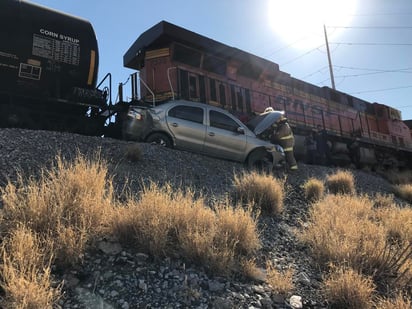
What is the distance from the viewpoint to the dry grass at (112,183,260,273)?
461 cm

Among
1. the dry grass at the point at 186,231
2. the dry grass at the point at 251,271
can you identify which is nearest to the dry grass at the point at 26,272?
the dry grass at the point at 186,231

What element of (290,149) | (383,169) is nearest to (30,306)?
(290,149)

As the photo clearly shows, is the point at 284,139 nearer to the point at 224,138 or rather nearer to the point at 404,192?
the point at 224,138

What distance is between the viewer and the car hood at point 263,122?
1171 cm

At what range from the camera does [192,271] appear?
4453mm

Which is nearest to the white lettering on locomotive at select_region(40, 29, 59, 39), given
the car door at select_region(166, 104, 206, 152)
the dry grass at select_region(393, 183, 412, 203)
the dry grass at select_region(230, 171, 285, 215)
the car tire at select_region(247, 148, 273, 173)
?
the car door at select_region(166, 104, 206, 152)

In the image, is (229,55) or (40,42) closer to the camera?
(40,42)

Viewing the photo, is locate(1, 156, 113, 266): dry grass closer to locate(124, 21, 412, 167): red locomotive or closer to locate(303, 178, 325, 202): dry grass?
locate(303, 178, 325, 202): dry grass

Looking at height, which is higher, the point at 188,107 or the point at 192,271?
the point at 188,107

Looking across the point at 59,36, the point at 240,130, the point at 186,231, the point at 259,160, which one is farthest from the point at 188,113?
the point at 186,231

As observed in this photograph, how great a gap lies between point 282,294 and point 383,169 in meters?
18.2

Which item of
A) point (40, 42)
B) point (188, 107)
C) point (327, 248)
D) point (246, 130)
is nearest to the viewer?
point (327, 248)

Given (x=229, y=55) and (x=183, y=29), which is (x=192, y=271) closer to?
(x=183, y=29)

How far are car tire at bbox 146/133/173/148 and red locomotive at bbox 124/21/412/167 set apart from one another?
2372 millimetres
